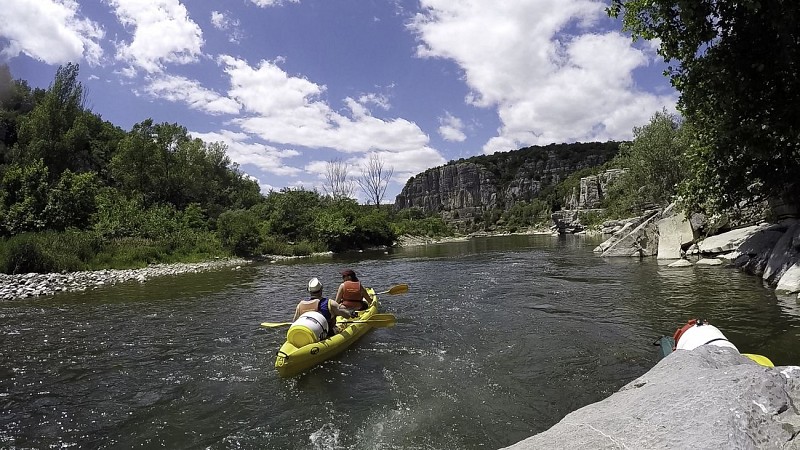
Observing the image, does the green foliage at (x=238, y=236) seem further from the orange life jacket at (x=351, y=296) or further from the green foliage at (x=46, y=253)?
the orange life jacket at (x=351, y=296)

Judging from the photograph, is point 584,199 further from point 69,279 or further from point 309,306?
point 309,306

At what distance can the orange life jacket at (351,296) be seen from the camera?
39.0 ft

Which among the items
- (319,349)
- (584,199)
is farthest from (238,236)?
(584,199)

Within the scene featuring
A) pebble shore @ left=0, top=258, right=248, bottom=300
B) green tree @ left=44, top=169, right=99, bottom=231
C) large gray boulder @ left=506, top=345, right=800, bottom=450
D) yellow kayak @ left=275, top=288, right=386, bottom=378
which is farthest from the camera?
green tree @ left=44, top=169, right=99, bottom=231

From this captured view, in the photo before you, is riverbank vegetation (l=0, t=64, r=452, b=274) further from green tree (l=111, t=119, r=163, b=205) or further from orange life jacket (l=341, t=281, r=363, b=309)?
orange life jacket (l=341, t=281, r=363, b=309)

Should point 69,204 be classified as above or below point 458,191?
below

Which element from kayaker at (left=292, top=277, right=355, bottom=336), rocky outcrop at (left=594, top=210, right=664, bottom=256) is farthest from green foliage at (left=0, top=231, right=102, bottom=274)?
rocky outcrop at (left=594, top=210, right=664, bottom=256)

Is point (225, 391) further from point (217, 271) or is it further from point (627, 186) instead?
point (627, 186)

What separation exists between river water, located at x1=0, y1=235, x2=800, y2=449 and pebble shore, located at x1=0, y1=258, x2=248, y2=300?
1502 millimetres

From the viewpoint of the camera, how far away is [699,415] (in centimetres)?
292

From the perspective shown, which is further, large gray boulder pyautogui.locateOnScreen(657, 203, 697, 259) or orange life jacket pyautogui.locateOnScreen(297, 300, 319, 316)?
large gray boulder pyautogui.locateOnScreen(657, 203, 697, 259)

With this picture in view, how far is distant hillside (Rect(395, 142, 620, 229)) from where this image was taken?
509 ft

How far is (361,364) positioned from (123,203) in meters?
33.5

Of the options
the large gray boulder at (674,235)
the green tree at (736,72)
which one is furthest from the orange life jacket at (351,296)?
the large gray boulder at (674,235)
